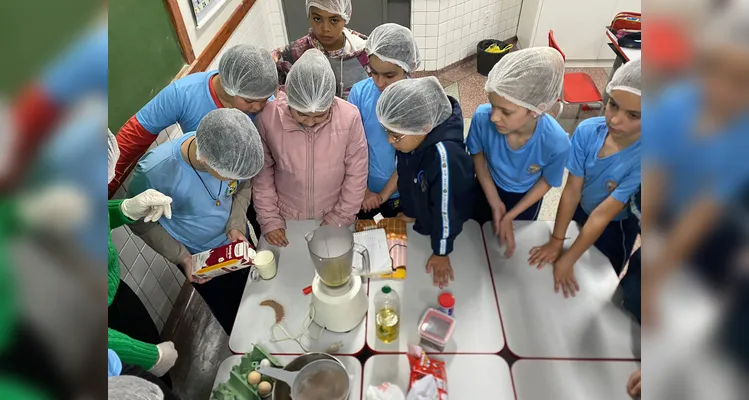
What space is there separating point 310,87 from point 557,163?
1083 millimetres

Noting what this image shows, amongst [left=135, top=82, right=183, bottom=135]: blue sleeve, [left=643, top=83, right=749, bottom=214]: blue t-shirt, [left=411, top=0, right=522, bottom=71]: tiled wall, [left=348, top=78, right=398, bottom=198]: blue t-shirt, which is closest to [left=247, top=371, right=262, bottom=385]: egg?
[left=348, top=78, right=398, bottom=198]: blue t-shirt

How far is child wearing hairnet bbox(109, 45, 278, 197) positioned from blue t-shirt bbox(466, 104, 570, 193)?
3.13ft

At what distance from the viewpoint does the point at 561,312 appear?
1533mm

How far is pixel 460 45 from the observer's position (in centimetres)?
454

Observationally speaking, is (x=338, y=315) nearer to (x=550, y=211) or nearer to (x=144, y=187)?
(x=144, y=187)

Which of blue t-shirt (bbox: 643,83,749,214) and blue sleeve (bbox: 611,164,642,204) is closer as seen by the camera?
blue t-shirt (bbox: 643,83,749,214)

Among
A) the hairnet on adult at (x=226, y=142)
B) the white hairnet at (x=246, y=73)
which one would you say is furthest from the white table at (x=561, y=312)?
the white hairnet at (x=246, y=73)

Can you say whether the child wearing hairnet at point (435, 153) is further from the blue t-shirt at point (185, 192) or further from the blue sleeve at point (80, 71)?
the blue sleeve at point (80, 71)

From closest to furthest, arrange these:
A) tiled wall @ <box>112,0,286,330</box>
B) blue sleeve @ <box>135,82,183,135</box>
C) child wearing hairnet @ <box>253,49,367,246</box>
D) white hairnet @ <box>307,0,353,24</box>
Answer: child wearing hairnet @ <box>253,49,367,246</box> → blue sleeve @ <box>135,82,183,135</box> → tiled wall @ <box>112,0,286,330</box> → white hairnet @ <box>307,0,353,24</box>

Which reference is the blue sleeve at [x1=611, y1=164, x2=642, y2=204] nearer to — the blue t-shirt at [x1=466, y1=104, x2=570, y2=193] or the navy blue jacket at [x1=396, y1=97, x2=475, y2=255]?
the blue t-shirt at [x1=466, y1=104, x2=570, y2=193]

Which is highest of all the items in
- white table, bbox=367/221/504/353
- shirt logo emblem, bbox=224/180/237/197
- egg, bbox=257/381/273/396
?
shirt logo emblem, bbox=224/180/237/197

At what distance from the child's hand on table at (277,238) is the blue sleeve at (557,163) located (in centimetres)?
119

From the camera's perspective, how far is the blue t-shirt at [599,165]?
61.3 inches

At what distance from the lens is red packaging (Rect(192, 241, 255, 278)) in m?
1.58
